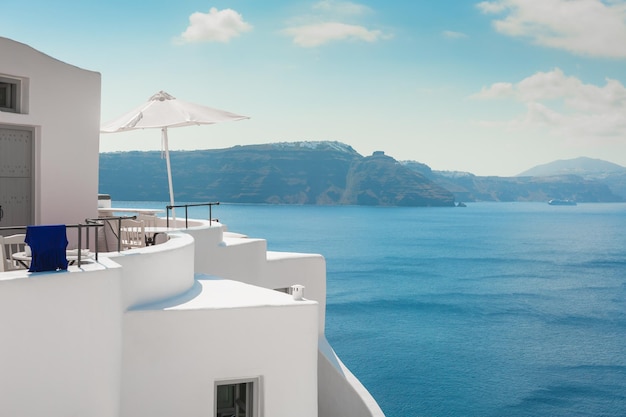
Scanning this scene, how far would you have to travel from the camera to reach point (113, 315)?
27.1 ft

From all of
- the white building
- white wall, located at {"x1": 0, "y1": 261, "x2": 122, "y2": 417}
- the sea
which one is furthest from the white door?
the sea

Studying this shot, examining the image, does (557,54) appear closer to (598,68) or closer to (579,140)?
(598,68)

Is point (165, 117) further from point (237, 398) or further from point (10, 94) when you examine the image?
point (237, 398)

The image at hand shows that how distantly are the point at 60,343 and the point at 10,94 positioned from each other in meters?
6.81

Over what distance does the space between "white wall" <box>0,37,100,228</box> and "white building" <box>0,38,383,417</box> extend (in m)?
0.02

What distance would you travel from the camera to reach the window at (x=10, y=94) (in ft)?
40.4

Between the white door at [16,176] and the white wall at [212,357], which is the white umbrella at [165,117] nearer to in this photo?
the white door at [16,176]

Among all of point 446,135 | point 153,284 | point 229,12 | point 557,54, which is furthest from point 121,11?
point 557,54

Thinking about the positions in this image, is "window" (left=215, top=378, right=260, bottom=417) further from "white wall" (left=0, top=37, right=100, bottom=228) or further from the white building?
"white wall" (left=0, top=37, right=100, bottom=228)

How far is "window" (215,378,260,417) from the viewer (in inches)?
384

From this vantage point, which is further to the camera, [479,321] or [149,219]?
[479,321]

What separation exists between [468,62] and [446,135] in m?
20.2

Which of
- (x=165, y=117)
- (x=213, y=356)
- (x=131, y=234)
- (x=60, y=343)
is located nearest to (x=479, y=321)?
(x=165, y=117)

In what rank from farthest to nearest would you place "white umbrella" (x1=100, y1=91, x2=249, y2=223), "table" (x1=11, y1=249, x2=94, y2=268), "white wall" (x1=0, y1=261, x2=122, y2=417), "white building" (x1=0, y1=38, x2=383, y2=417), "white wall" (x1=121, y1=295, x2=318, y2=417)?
"white umbrella" (x1=100, y1=91, x2=249, y2=223), "white wall" (x1=121, y1=295, x2=318, y2=417), "table" (x1=11, y1=249, x2=94, y2=268), "white building" (x1=0, y1=38, x2=383, y2=417), "white wall" (x1=0, y1=261, x2=122, y2=417)
